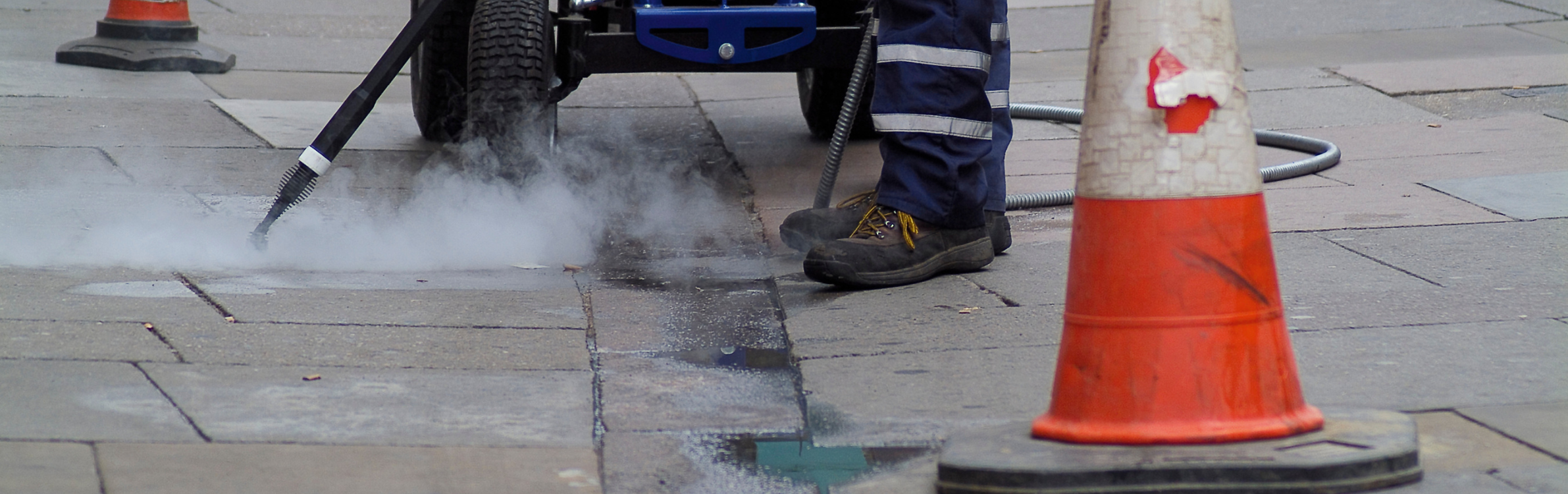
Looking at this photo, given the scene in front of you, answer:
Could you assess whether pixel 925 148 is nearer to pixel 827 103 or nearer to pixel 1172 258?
pixel 1172 258

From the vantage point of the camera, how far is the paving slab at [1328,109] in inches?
205

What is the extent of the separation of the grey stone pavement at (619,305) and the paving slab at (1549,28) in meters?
1.31

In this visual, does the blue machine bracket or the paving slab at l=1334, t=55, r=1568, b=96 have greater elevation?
the blue machine bracket

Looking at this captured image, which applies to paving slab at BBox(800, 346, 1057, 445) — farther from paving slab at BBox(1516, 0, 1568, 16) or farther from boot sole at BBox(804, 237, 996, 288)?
paving slab at BBox(1516, 0, 1568, 16)

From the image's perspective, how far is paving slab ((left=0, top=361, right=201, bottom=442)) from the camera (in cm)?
208

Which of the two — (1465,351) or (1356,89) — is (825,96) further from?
(1465,351)

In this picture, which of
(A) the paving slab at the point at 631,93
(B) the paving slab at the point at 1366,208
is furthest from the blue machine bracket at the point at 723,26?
(A) the paving slab at the point at 631,93

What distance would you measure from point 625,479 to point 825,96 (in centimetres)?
319

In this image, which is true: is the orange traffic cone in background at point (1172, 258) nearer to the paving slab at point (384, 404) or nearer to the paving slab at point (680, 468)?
the paving slab at point (680, 468)

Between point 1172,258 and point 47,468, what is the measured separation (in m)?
1.50

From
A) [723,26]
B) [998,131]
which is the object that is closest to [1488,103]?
[998,131]

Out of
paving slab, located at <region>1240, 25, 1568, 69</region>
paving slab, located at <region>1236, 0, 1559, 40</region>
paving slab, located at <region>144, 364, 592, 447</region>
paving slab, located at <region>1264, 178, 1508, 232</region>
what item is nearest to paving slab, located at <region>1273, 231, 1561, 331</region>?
paving slab, located at <region>1264, 178, 1508, 232</region>

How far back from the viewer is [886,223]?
3.26 m

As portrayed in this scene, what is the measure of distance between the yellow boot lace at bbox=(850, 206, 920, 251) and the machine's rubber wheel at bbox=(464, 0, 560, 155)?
1.02 meters
